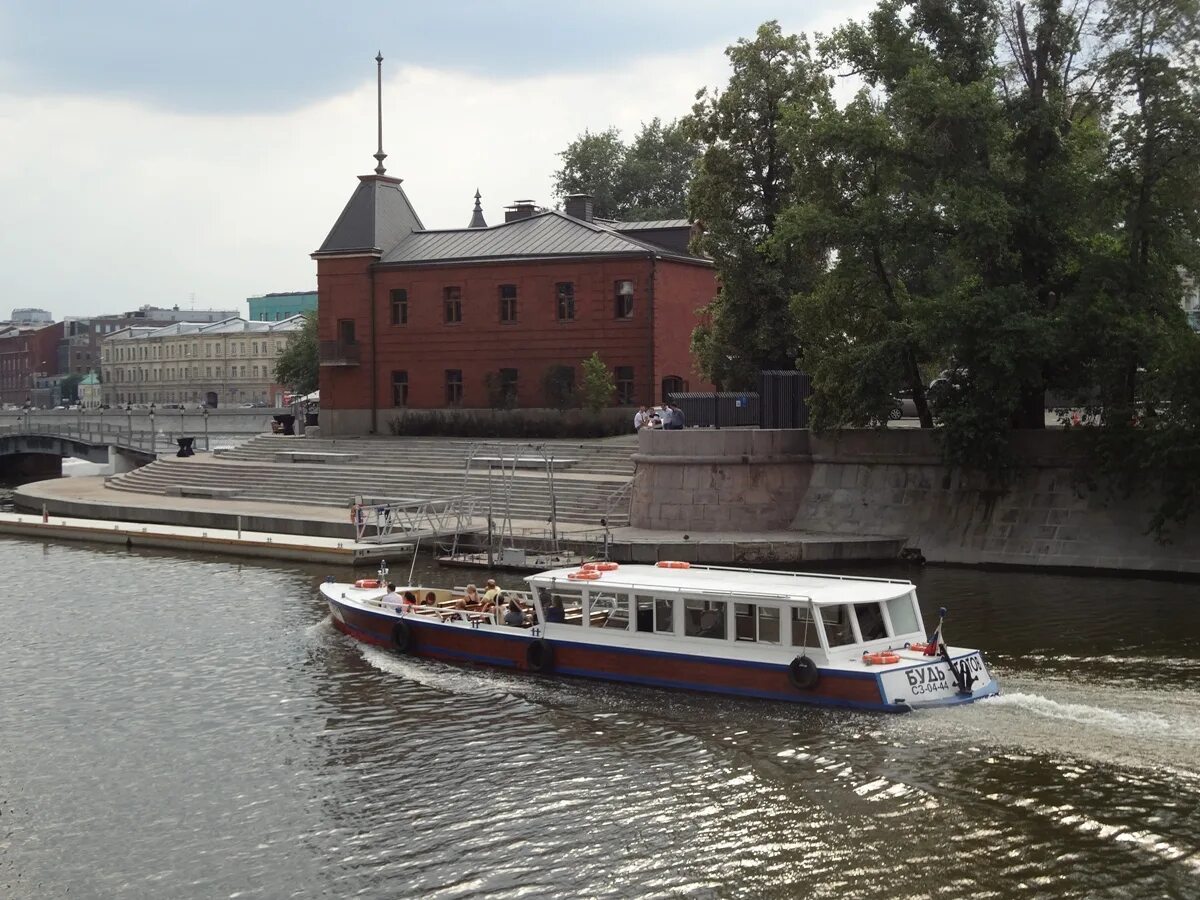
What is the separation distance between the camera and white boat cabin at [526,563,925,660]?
23.0 metres

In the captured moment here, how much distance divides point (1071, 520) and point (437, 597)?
16708 mm

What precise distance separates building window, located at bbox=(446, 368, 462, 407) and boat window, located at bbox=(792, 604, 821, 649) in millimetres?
38451

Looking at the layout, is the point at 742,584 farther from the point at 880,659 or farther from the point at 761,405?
the point at 761,405

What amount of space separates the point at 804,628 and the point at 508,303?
3788 centimetres

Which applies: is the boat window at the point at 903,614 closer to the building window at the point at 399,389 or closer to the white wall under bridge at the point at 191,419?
the building window at the point at 399,389

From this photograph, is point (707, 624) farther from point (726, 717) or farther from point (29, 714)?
point (29, 714)

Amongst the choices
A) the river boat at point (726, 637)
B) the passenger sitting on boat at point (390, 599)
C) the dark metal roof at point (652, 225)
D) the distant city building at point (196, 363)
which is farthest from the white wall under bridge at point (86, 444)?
the distant city building at point (196, 363)

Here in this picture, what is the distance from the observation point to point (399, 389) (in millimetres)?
61781

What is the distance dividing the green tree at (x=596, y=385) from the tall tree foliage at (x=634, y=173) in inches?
1601

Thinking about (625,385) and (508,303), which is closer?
(625,385)

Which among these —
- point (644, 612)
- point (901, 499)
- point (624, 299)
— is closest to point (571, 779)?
point (644, 612)

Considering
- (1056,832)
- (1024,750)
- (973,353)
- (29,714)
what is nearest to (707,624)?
(1024,750)

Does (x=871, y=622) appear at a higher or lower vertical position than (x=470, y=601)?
higher

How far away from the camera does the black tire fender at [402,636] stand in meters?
27.4
